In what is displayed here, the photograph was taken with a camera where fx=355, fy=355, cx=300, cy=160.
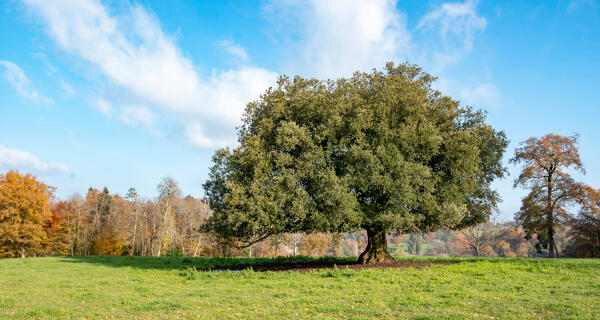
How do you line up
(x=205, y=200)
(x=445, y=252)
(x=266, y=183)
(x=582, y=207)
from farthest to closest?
1. (x=445, y=252)
2. (x=582, y=207)
3. (x=205, y=200)
4. (x=266, y=183)

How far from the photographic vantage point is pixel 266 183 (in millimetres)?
21500

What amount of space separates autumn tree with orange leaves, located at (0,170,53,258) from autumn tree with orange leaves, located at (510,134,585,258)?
212 ft

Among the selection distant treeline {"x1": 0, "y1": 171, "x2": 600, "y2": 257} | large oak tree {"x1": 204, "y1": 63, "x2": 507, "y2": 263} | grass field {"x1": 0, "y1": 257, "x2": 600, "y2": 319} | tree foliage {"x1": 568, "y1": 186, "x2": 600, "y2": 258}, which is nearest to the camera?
grass field {"x1": 0, "y1": 257, "x2": 600, "y2": 319}

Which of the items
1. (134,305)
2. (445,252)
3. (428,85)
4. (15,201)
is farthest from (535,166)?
(445,252)

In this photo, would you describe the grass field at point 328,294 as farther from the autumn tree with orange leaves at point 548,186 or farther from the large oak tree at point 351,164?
the autumn tree with orange leaves at point 548,186

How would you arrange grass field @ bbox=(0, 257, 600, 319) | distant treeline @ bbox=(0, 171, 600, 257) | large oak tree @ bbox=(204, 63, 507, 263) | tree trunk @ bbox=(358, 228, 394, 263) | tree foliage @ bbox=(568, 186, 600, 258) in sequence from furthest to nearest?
distant treeline @ bbox=(0, 171, 600, 257) < tree foliage @ bbox=(568, 186, 600, 258) < tree trunk @ bbox=(358, 228, 394, 263) < large oak tree @ bbox=(204, 63, 507, 263) < grass field @ bbox=(0, 257, 600, 319)

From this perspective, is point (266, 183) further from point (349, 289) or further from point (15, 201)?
point (15, 201)

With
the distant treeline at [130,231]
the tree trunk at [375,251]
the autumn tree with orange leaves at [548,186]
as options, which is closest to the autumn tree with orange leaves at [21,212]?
the distant treeline at [130,231]

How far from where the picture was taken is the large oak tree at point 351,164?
2066 centimetres

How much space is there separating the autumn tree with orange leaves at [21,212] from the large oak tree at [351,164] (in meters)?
42.6

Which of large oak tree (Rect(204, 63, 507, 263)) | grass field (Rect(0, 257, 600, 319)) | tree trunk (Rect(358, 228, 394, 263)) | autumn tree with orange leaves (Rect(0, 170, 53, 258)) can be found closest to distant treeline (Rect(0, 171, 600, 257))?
autumn tree with orange leaves (Rect(0, 170, 53, 258))

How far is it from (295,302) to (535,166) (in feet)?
129

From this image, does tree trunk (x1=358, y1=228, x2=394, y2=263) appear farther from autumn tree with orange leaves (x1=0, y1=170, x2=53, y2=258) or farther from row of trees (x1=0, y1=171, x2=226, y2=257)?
autumn tree with orange leaves (x1=0, y1=170, x2=53, y2=258)

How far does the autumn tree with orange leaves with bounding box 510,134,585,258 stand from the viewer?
38812mm
